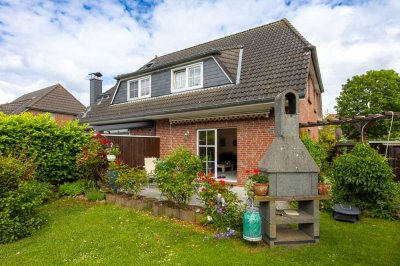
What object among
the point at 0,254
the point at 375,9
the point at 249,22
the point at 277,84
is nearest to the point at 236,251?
the point at 0,254

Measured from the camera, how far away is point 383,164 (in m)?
6.27

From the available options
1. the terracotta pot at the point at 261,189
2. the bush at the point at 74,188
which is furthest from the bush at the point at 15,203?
the terracotta pot at the point at 261,189

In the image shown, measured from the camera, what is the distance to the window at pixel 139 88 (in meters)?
14.1

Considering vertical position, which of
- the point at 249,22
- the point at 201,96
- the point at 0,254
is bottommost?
the point at 0,254

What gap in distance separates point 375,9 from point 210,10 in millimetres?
6038

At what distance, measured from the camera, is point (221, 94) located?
33.2 ft

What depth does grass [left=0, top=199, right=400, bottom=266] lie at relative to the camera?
399cm

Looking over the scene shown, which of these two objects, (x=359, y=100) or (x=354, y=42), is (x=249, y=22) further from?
(x=359, y=100)

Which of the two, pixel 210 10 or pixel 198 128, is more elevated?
pixel 210 10

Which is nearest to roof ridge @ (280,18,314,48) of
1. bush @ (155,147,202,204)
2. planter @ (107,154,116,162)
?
bush @ (155,147,202,204)

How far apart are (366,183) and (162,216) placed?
16.8 ft

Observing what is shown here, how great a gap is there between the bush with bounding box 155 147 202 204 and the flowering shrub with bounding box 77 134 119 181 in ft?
10.5

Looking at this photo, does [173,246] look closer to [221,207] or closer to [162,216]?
[221,207]

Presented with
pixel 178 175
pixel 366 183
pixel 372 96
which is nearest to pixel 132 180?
pixel 178 175
